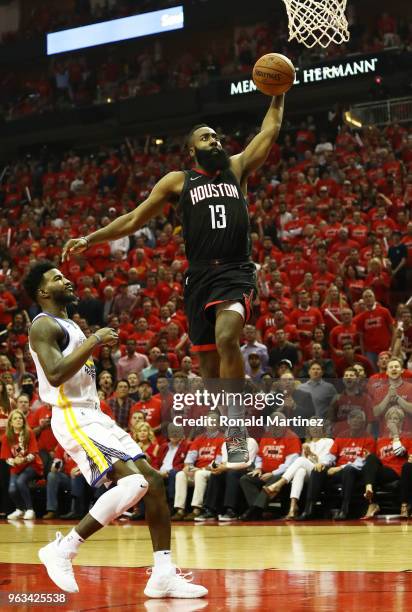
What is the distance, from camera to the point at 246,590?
21.1 feet

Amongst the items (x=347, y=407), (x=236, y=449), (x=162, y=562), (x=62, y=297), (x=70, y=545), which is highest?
(x=62, y=297)

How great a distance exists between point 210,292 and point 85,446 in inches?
53.2

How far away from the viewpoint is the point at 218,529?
11219 millimetres

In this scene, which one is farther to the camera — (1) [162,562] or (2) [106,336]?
(1) [162,562]

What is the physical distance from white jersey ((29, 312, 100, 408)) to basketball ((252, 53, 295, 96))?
215 cm

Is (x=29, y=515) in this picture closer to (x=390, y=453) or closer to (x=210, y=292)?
→ (x=390, y=453)

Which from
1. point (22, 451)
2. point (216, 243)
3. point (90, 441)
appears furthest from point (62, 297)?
point (22, 451)

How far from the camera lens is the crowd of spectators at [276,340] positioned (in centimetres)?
1181

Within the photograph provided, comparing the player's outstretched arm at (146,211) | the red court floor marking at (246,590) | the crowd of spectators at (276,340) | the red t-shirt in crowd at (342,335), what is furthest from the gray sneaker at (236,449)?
the red t-shirt in crowd at (342,335)

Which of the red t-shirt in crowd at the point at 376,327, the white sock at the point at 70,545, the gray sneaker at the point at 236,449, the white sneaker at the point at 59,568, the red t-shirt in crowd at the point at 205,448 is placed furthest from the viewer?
the red t-shirt in crowd at the point at 376,327

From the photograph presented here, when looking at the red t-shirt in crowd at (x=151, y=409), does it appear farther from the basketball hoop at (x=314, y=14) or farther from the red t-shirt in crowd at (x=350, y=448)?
the basketball hoop at (x=314, y=14)

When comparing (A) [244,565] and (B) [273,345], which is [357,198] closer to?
(B) [273,345]

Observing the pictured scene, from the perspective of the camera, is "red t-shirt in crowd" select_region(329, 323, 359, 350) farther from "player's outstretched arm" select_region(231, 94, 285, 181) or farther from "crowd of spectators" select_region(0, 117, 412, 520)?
"player's outstretched arm" select_region(231, 94, 285, 181)

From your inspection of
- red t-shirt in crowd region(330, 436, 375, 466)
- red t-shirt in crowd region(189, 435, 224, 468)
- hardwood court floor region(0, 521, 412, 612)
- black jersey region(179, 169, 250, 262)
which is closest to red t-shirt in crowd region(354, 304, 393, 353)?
red t-shirt in crowd region(330, 436, 375, 466)
